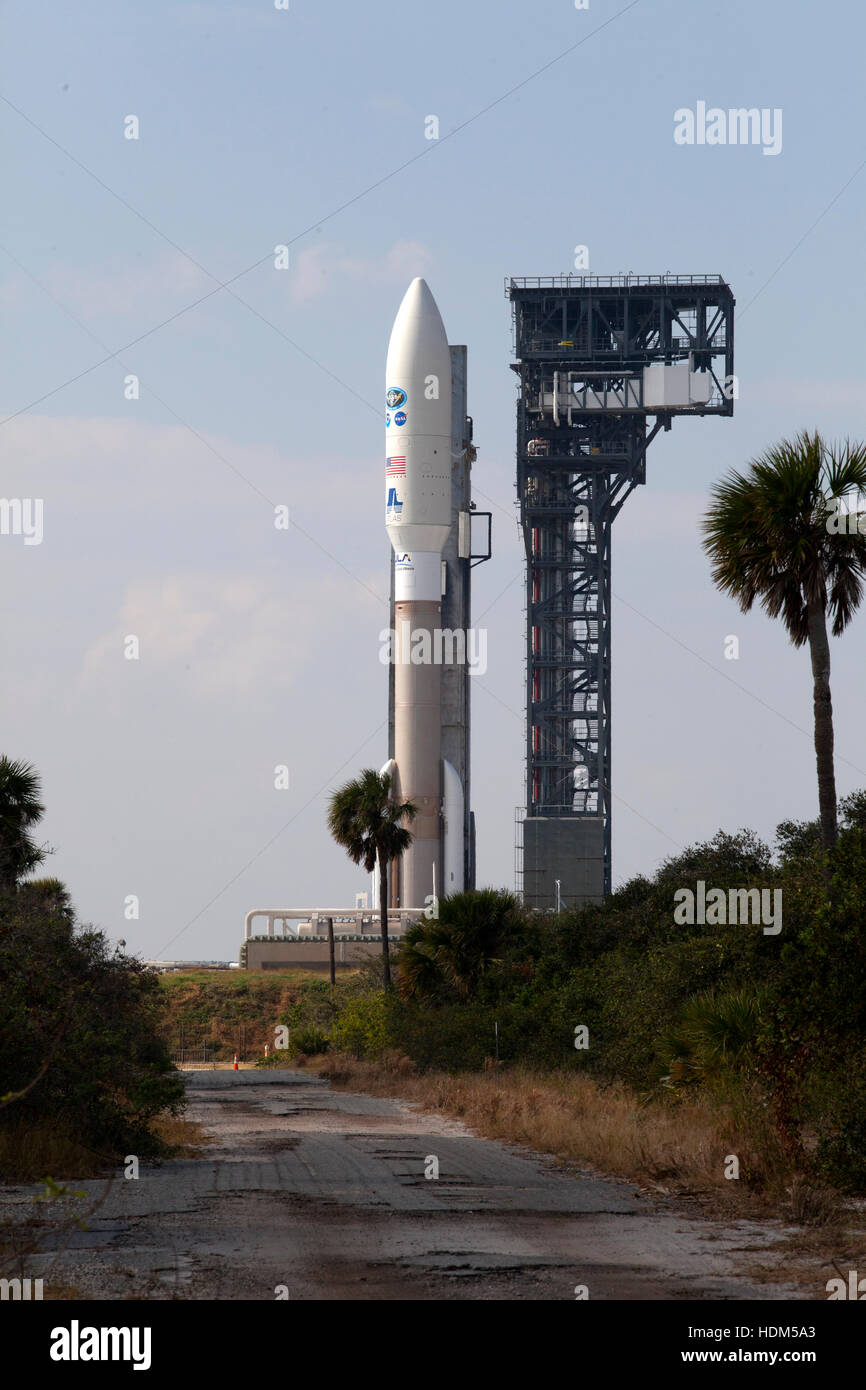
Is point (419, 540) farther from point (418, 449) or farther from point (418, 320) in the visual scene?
point (418, 320)

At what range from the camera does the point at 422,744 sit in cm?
7550

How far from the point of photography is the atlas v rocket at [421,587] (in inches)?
2874

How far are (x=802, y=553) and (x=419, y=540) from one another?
2027 inches

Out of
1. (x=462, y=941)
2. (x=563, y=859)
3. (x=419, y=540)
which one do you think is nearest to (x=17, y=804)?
(x=462, y=941)

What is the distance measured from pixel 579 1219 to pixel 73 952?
12.0 metres

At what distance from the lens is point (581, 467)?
93.2 metres

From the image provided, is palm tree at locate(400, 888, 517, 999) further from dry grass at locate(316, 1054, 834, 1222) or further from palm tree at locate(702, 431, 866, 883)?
palm tree at locate(702, 431, 866, 883)

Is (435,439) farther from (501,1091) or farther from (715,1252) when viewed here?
(715,1252)

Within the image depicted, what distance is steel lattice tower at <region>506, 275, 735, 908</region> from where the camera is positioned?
9175cm

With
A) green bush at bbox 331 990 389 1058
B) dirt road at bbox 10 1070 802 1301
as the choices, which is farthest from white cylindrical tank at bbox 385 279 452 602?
dirt road at bbox 10 1070 802 1301

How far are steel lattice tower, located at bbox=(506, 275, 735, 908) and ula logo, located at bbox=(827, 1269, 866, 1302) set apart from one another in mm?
79214

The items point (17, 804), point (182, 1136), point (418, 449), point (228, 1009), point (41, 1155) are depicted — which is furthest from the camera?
point (228, 1009)

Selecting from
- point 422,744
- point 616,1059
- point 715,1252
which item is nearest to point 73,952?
point 616,1059

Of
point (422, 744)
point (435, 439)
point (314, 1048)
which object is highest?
point (435, 439)
